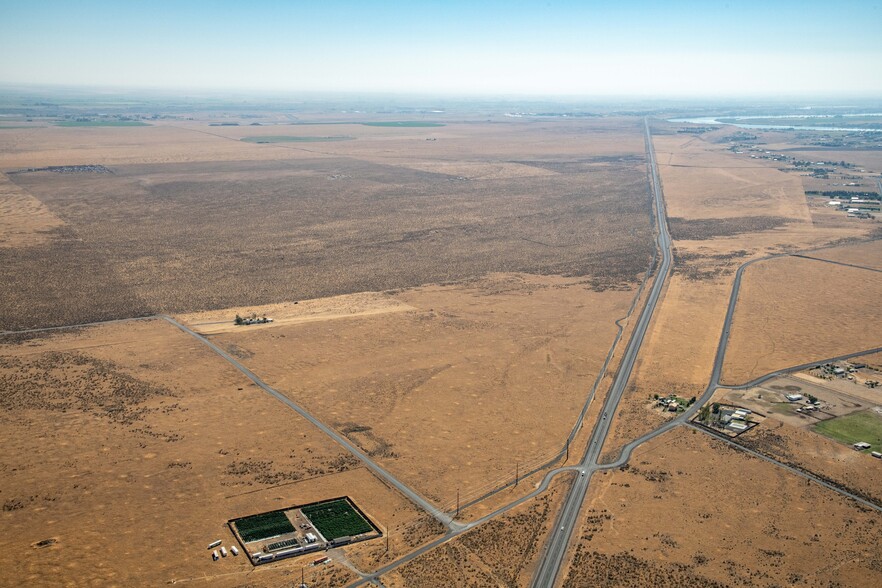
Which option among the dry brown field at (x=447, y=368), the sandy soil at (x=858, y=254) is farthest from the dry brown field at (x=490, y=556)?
the sandy soil at (x=858, y=254)

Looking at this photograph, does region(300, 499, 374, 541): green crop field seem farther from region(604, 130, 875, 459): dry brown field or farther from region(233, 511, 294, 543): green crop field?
region(604, 130, 875, 459): dry brown field

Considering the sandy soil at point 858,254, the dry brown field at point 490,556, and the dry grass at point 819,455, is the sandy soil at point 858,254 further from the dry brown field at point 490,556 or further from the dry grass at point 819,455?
the dry brown field at point 490,556

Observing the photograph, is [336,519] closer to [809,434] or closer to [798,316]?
[809,434]

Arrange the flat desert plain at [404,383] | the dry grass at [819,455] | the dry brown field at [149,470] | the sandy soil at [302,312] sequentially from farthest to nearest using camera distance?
the sandy soil at [302,312] → the dry grass at [819,455] → the flat desert plain at [404,383] → the dry brown field at [149,470]

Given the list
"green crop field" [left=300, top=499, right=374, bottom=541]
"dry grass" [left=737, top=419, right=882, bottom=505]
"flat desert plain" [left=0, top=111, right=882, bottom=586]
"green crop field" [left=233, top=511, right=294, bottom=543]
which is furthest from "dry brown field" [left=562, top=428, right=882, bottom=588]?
"green crop field" [left=233, top=511, right=294, bottom=543]

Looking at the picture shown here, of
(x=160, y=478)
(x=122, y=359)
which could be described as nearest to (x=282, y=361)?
(x=122, y=359)

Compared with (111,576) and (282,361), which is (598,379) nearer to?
(282,361)
